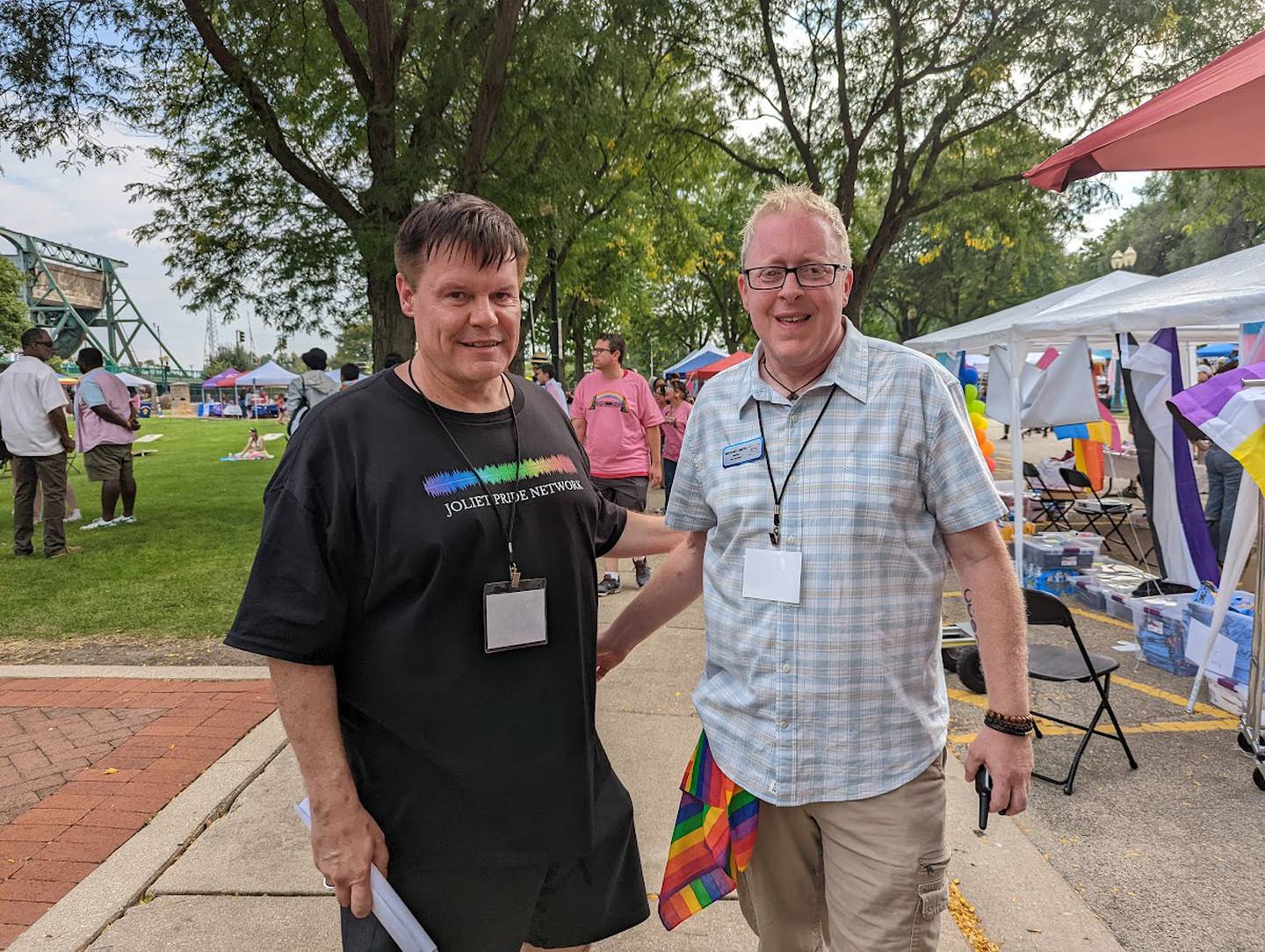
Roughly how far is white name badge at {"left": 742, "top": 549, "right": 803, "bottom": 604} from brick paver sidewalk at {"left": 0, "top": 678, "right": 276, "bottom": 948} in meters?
2.59

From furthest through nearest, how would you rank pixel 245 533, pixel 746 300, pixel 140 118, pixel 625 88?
pixel 625 88, pixel 245 533, pixel 140 118, pixel 746 300

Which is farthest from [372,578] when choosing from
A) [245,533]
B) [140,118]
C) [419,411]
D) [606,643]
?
[140,118]

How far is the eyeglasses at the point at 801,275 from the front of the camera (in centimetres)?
175

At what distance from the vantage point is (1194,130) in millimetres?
2842

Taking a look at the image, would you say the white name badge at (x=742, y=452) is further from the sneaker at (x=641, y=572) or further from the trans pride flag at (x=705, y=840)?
the sneaker at (x=641, y=572)

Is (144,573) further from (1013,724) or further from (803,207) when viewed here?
(1013,724)

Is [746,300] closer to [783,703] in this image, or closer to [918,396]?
[918,396]

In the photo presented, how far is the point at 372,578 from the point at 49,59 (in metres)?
9.38

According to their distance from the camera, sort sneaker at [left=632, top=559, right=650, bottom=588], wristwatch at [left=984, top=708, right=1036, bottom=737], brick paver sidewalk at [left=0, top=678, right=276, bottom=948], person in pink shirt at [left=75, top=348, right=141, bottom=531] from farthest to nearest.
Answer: person in pink shirt at [left=75, top=348, right=141, bottom=531] < sneaker at [left=632, top=559, right=650, bottom=588] < brick paver sidewalk at [left=0, top=678, right=276, bottom=948] < wristwatch at [left=984, top=708, right=1036, bottom=737]

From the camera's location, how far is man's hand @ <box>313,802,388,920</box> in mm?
1488

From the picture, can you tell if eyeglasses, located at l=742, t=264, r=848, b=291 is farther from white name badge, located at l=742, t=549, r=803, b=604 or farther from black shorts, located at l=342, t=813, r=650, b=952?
black shorts, located at l=342, t=813, r=650, b=952

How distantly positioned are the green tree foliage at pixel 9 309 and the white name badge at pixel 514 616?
206 feet

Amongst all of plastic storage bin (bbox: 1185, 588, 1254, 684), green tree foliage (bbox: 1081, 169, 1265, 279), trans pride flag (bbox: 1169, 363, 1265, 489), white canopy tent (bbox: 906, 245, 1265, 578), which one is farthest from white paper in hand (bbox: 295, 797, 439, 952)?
green tree foliage (bbox: 1081, 169, 1265, 279)

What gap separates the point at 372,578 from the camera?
1.48m
